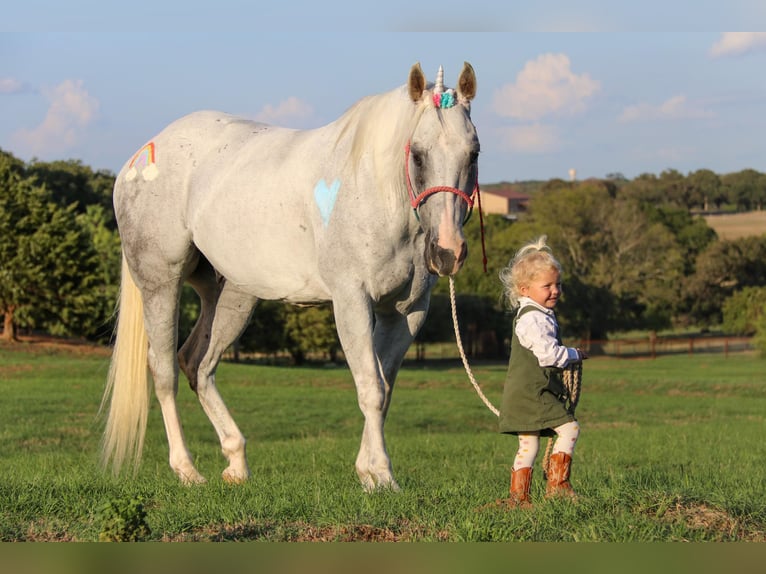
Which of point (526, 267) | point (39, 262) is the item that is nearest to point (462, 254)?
point (526, 267)

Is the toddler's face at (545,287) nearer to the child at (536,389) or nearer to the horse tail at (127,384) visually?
the child at (536,389)

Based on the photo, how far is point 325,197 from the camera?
21.4ft

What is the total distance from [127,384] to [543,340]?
13.8ft

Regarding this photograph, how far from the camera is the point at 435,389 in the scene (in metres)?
30.6

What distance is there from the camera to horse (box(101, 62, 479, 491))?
5.97m

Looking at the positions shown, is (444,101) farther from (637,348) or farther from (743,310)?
(743,310)

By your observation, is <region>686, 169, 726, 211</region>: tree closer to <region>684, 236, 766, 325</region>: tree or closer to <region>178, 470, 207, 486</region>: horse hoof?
<region>684, 236, 766, 325</region>: tree

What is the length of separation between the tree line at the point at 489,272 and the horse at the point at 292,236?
27.9m

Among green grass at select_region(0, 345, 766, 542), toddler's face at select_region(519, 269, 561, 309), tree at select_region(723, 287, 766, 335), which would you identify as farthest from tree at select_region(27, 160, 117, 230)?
toddler's face at select_region(519, 269, 561, 309)

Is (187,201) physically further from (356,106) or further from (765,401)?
(765,401)

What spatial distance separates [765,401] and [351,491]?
74.0ft

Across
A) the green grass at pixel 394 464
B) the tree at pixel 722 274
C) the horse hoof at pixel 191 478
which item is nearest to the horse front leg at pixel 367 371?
the green grass at pixel 394 464

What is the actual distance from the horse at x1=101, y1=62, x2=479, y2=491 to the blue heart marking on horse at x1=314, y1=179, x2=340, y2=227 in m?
0.01

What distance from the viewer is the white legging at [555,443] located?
5.36 m
